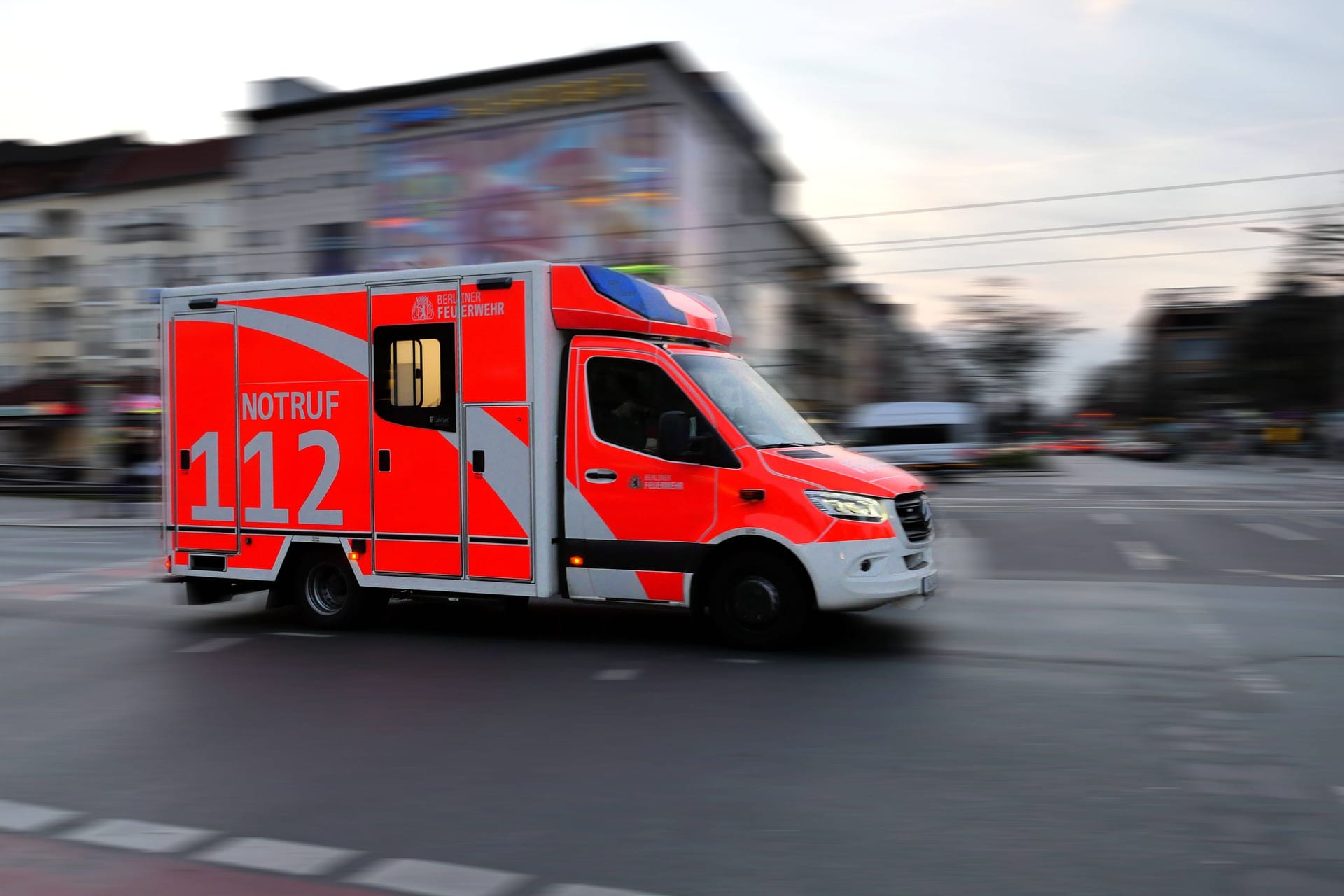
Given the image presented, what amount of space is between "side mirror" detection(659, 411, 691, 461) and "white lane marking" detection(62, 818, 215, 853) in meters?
4.29

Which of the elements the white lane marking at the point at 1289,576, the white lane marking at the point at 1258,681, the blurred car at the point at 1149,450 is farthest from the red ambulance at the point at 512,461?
the blurred car at the point at 1149,450

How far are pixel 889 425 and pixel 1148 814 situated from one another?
91.1ft

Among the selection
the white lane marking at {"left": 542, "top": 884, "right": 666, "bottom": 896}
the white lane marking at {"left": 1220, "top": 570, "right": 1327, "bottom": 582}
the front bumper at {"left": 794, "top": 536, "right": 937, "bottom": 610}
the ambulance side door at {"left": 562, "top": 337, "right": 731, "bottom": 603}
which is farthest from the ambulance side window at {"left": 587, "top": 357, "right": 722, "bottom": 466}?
the white lane marking at {"left": 1220, "top": 570, "right": 1327, "bottom": 582}

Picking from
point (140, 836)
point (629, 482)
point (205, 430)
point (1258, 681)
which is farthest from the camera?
point (205, 430)

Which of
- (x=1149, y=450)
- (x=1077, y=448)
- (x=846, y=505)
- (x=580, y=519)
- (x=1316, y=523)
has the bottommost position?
(x=1077, y=448)

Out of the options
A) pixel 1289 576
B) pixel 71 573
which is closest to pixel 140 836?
pixel 71 573

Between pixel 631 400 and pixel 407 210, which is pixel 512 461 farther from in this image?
pixel 407 210

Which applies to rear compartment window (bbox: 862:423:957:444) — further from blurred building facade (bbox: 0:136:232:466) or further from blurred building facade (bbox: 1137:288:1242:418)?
blurred building facade (bbox: 1137:288:1242:418)

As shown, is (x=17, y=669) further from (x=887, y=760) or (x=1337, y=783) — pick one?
(x=1337, y=783)

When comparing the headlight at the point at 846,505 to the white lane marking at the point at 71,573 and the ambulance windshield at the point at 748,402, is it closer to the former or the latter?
the ambulance windshield at the point at 748,402

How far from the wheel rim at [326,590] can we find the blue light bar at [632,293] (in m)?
3.24

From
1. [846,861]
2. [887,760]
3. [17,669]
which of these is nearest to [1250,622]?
[887,760]

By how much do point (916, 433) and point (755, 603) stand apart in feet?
81.2

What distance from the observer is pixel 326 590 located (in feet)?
32.8
